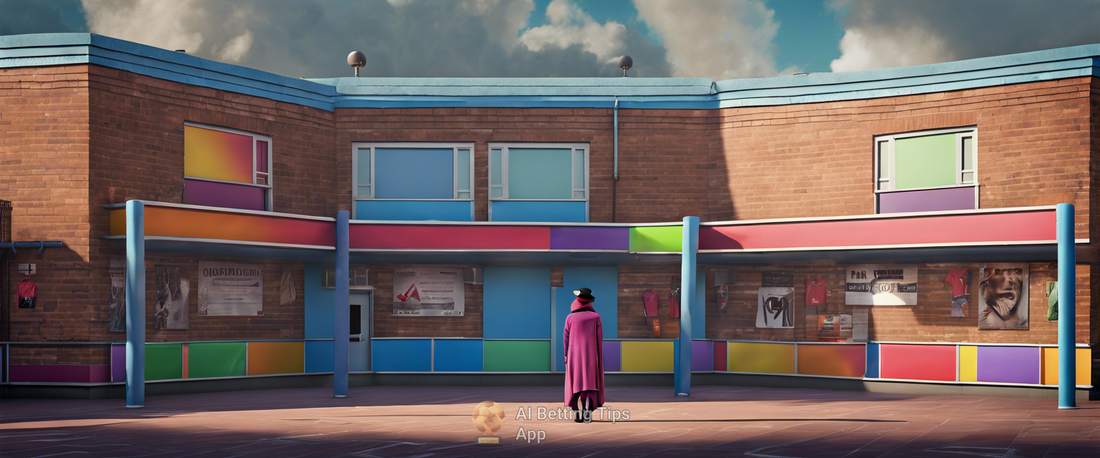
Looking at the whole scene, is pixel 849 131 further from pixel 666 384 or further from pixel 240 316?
pixel 240 316

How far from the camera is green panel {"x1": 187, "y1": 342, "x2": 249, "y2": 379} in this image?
15.1 m

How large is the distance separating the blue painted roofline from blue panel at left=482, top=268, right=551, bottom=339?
10.6ft

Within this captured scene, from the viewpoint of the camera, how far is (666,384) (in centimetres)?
1691

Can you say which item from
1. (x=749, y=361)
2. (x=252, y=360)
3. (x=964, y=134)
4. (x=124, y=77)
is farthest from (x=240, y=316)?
(x=964, y=134)

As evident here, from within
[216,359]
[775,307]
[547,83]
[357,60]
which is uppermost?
[357,60]

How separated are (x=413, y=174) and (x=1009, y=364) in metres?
10.8

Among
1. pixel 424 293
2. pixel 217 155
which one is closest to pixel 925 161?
pixel 424 293

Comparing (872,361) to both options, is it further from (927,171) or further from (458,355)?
(458,355)

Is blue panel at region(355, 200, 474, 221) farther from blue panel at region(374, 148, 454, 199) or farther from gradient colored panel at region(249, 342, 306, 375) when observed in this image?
gradient colored panel at region(249, 342, 306, 375)

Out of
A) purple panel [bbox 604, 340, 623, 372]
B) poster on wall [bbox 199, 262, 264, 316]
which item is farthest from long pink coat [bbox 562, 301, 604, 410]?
poster on wall [bbox 199, 262, 264, 316]

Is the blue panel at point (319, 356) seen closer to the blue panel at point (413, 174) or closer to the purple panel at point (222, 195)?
the purple panel at point (222, 195)

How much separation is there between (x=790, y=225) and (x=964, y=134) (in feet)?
11.6

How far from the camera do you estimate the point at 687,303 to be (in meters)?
14.7

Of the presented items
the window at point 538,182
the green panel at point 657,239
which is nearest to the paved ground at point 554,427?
the green panel at point 657,239
